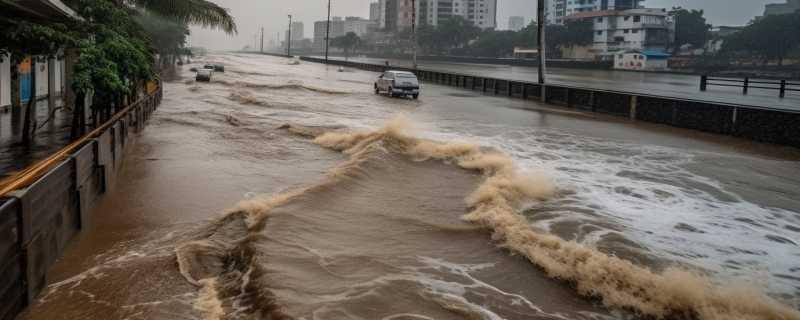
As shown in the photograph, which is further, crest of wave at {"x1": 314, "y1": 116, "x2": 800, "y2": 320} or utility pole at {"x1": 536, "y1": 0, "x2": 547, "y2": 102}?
utility pole at {"x1": 536, "y1": 0, "x2": 547, "y2": 102}

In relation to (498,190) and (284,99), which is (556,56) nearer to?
(284,99)

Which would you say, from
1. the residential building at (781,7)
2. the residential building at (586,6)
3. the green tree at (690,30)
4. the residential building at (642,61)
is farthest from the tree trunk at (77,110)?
the residential building at (781,7)

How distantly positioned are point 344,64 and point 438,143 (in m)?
82.5

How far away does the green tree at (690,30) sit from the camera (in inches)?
4380

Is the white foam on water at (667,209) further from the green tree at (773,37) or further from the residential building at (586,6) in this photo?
the residential building at (586,6)

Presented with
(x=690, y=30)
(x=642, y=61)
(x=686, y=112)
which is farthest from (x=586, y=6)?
(x=686, y=112)

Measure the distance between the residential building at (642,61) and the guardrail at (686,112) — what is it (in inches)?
2279

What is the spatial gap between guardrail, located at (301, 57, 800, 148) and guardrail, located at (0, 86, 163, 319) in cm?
1938

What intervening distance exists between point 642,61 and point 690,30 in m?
25.1

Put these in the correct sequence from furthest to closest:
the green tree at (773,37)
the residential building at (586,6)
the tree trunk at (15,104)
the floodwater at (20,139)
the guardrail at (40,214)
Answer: the residential building at (586,6)
the green tree at (773,37)
the tree trunk at (15,104)
the floodwater at (20,139)
the guardrail at (40,214)

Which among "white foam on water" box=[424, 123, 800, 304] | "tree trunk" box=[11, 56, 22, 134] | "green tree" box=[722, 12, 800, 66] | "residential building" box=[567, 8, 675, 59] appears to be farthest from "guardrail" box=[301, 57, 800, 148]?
"residential building" box=[567, 8, 675, 59]

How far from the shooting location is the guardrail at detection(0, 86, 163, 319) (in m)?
5.86

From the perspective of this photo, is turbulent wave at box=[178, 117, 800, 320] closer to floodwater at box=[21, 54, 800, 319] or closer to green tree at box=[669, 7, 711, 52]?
floodwater at box=[21, 54, 800, 319]

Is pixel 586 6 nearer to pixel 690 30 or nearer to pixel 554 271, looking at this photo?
pixel 690 30
